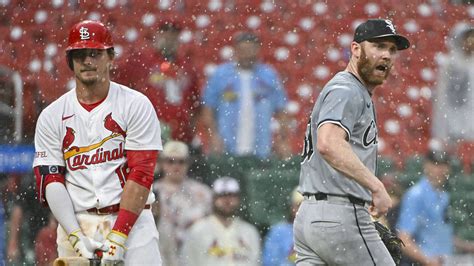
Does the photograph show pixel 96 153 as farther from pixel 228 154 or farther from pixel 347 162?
pixel 228 154

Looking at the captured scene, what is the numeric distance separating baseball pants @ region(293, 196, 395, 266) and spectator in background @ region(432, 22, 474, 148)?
166 inches

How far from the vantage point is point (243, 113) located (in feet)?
26.8

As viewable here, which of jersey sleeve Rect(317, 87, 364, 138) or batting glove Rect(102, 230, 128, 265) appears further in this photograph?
batting glove Rect(102, 230, 128, 265)

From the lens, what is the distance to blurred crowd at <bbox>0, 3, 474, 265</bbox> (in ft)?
25.1

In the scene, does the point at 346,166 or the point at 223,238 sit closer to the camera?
the point at 346,166

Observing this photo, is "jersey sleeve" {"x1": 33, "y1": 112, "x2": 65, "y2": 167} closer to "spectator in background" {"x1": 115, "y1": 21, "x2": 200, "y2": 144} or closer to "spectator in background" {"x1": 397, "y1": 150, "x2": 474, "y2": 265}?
"spectator in background" {"x1": 115, "y1": 21, "x2": 200, "y2": 144}

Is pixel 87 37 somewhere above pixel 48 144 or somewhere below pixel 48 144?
above

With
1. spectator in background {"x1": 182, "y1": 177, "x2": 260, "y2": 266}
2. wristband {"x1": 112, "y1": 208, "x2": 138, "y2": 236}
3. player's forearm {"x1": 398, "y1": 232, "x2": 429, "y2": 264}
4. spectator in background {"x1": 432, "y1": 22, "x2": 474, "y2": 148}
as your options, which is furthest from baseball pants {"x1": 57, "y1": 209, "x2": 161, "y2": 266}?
spectator in background {"x1": 432, "y1": 22, "x2": 474, "y2": 148}

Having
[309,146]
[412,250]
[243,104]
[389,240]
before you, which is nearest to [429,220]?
[412,250]

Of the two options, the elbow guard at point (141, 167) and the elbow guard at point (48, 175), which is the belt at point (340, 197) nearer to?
the elbow guard at point (141, 167)

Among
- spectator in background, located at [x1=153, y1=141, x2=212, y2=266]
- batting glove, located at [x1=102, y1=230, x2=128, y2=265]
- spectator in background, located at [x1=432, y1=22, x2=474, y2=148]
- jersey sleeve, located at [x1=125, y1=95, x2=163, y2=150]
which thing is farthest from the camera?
spectator in background, located at [x1=432, y1=22, x2=474, y2=148]

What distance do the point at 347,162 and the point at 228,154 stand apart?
163 inches

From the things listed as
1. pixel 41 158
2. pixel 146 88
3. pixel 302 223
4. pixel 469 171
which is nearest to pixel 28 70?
pixel 146 88

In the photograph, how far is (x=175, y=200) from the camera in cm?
785
